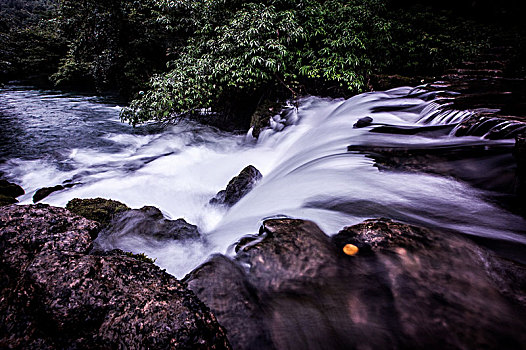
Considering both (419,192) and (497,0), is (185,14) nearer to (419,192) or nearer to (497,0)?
(419,192)

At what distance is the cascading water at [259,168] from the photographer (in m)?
2.61

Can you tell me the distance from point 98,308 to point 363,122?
4.98 meters

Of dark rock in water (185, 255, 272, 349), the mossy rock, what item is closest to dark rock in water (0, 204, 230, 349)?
dark rock in water (185, 255, 272, 349)

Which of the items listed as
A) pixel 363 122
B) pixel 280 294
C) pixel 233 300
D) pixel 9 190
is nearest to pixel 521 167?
pixel 280 294

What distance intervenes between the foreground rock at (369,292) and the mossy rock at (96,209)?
2.19m

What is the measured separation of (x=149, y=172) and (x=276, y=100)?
14.6ft

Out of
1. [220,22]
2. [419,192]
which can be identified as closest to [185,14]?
[220,22]

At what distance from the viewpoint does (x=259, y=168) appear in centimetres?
604

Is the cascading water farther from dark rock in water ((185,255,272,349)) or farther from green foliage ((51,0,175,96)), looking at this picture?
green foliage ((51,0,175,96))

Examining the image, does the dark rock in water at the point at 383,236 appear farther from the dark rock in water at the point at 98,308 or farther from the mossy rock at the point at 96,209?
the mossy rock at the point at 96,209

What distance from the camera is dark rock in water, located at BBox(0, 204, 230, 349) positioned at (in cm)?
128

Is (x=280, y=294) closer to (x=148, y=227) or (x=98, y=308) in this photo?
(x=98, y=308)

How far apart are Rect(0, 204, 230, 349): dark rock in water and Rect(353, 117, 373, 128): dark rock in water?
14.8ft

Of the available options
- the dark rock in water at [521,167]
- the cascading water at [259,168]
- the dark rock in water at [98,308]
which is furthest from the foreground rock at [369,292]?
the dark rock in water at [521,167]
